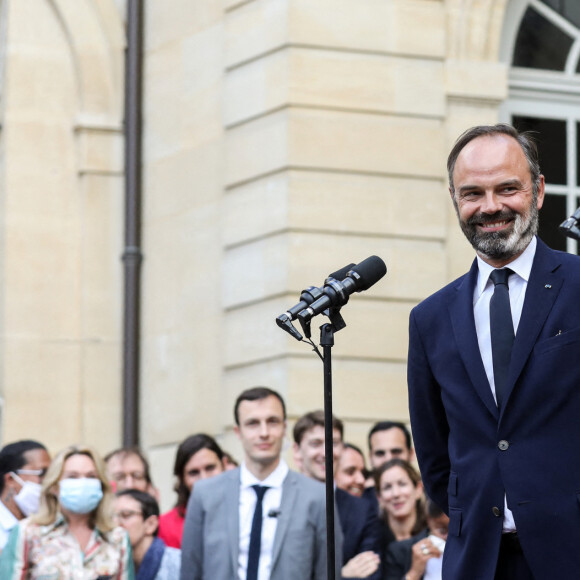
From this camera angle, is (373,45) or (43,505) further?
(373,45)

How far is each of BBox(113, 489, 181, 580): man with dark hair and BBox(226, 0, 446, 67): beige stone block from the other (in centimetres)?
399

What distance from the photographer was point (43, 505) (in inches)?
300

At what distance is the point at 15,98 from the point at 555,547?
30.1 feet

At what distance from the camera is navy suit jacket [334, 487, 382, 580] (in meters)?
8.09

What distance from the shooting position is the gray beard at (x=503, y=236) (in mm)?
4293

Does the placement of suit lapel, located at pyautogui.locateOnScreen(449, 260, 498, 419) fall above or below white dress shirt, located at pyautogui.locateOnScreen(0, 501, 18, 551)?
above

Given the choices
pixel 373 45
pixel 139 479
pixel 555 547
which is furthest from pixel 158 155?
pixel 555 547

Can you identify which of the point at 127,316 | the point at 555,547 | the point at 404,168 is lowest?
the point at 555,547

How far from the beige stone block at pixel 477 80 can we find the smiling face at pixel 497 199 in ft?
23.7

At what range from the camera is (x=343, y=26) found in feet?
37.0

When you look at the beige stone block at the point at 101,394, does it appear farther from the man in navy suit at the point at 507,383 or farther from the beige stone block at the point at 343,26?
the man in navy suit at the point at 507,383

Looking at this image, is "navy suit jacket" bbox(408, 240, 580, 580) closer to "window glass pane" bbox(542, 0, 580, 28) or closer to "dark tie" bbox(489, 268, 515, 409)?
"dark tie" bbox(489, 268, 515, 409)

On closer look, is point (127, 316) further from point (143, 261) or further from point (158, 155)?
point (158, 155)

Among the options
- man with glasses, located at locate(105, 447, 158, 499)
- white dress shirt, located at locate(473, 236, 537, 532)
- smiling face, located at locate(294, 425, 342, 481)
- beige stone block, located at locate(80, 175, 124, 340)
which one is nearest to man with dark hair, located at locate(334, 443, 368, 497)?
smiling face, located at locate(294, 425, 342, 481)
